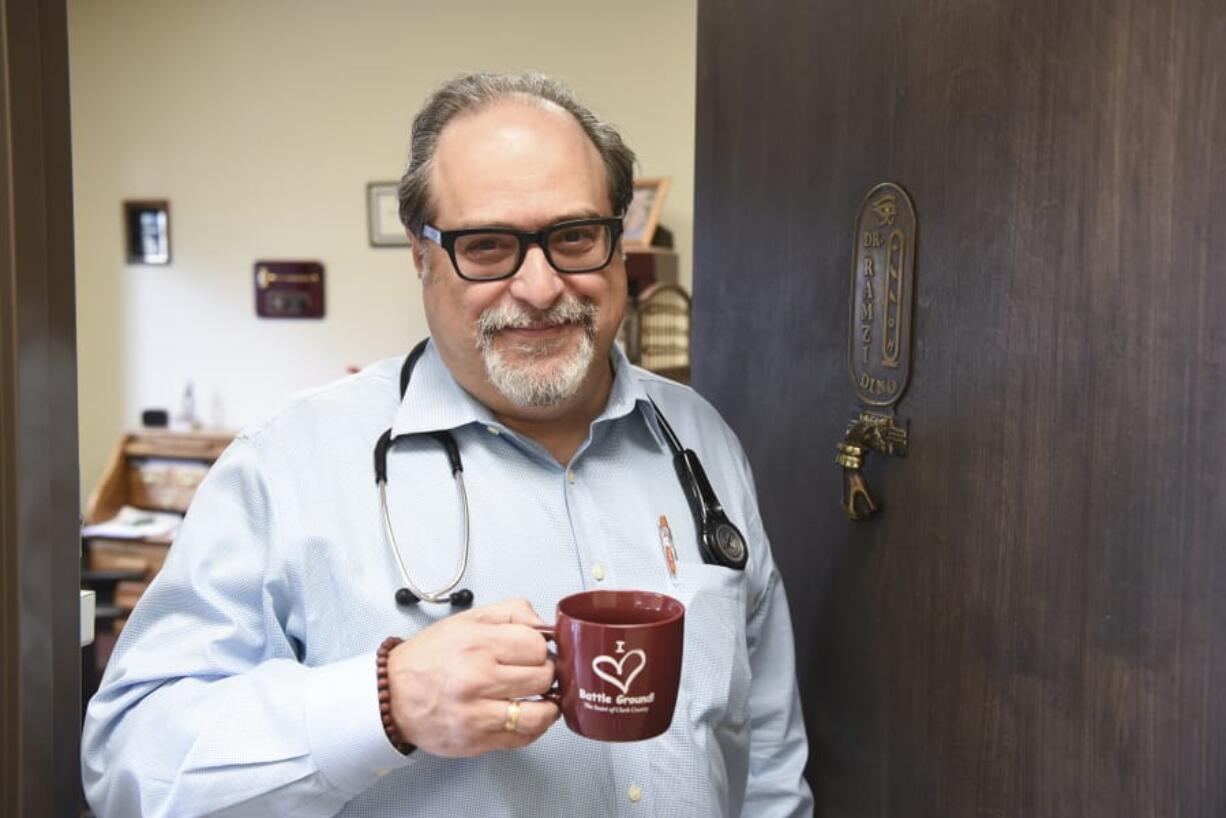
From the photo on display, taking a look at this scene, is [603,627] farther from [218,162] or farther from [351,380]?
[218,162]

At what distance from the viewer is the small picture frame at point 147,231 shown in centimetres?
443

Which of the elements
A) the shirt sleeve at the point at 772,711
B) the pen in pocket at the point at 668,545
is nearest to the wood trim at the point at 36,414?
the pen in pocket at the point at 668,545

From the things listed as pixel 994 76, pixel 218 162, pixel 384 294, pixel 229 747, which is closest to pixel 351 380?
pixel 229 747

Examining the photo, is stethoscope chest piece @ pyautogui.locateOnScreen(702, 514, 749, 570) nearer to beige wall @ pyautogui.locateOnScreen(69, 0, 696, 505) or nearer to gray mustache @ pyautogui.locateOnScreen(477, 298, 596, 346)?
gray mustache @ pyautogui.locateOnScreen(477, 298, 596, 346)

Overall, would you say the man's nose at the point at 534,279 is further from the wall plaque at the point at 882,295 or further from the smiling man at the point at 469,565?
the wall plaque at the point at 882,295

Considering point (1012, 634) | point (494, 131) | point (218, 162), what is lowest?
point (1012, 634)

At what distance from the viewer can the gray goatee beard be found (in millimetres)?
1077

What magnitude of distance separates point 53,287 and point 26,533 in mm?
182

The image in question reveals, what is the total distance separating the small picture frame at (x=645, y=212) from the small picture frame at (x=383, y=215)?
115cm

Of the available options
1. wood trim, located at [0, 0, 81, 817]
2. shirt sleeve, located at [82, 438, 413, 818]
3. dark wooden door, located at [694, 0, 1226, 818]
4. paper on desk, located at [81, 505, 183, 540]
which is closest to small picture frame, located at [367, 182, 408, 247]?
paper on desk, located at [81, 505, 183, 540]

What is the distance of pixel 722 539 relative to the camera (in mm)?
1158

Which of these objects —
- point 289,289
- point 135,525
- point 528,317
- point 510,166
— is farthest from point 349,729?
point 289,289

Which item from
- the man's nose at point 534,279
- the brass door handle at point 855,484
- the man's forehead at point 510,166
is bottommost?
the brass door handle at point 855,484

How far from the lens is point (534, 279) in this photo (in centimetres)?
106
